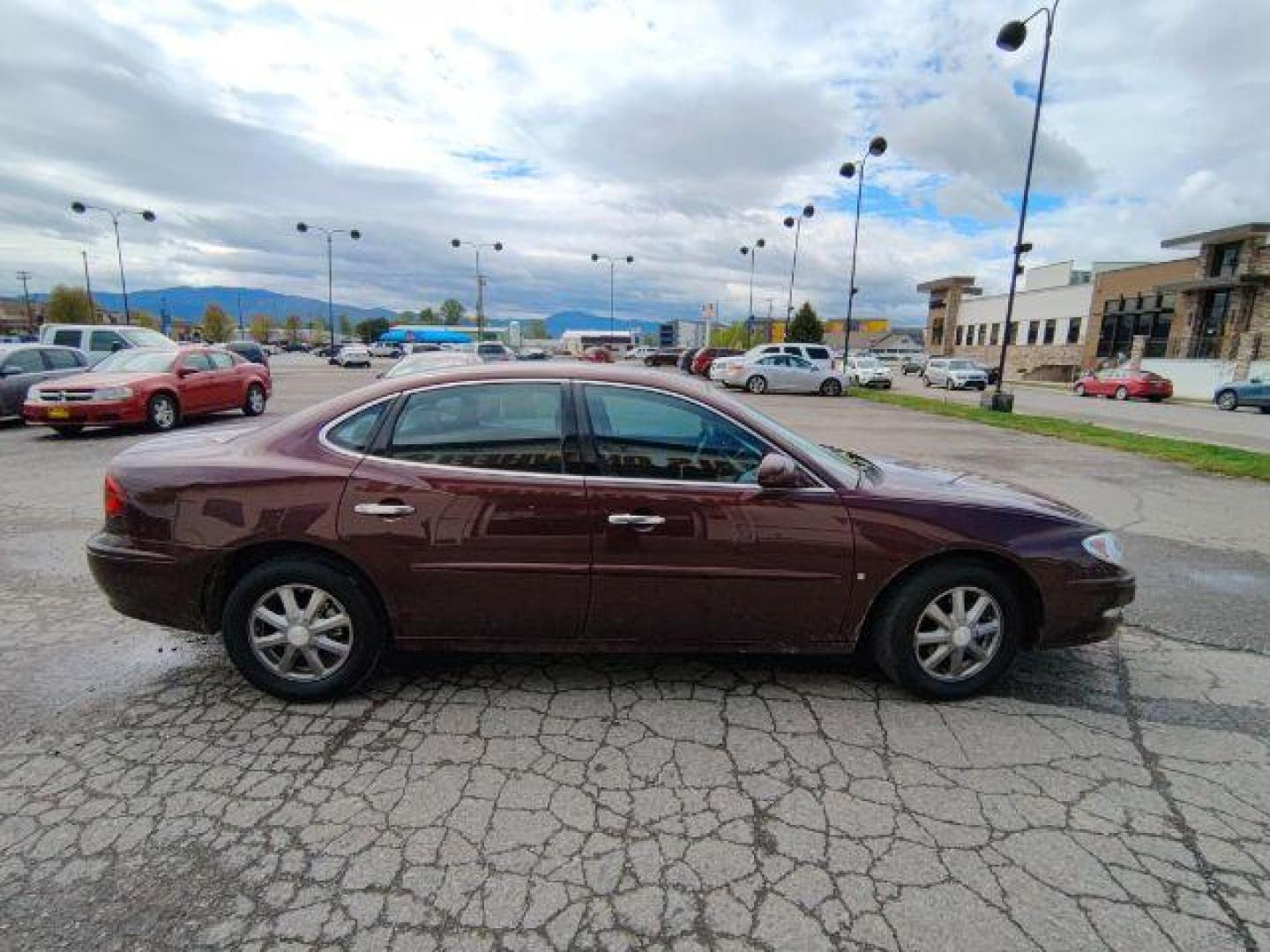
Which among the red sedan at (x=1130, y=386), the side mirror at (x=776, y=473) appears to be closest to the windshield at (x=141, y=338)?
the side mirror at (x=776, y=473)

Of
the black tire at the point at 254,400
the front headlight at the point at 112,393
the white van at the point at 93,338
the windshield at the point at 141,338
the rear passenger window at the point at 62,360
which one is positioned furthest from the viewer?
the windshield at the point at 141,338

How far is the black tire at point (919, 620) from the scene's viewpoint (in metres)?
3.17

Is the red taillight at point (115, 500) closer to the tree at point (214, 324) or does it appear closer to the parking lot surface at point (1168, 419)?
the parking lot surface at point (1168, 419)

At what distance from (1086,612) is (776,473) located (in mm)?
1670

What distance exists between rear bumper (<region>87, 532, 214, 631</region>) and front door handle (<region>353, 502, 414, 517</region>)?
29.0 inches

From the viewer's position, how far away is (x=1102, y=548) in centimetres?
329

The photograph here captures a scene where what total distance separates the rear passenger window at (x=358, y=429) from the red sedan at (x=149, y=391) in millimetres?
10431

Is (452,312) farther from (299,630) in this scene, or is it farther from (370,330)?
(299,630)

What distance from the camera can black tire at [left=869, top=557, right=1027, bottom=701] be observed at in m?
3.17

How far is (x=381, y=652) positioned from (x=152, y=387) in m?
11.1

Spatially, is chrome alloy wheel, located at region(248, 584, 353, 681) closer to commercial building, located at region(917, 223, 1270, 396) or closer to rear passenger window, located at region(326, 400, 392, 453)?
rear passenger window, located at region(326, 400, 392, 453)

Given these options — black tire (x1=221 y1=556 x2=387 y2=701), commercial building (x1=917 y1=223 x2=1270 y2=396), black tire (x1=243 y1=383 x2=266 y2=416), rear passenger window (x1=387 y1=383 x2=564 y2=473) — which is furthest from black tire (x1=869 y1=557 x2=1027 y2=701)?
commercial building (x1=917 y1=223 x2=1270 y2=396)

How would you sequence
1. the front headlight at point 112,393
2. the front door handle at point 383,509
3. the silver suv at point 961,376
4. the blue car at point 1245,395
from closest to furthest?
1. the front door handle at point 383,509
2. the front headlight at point 112,393
3. the blue car at point 1245,395
4. the silver suv at point 961,376

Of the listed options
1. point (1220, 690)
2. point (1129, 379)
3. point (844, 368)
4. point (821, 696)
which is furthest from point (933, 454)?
A: point (1129, 379)
